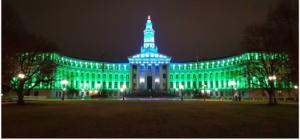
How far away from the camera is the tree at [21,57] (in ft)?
124

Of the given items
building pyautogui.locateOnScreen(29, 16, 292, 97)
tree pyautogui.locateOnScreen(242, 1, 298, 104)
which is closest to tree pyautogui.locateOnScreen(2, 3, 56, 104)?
tree pyautogui.locateOnScreen(242, 1, 298, 104)

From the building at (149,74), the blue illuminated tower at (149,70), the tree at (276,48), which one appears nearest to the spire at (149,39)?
the building at (149,74)

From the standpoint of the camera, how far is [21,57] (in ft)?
164

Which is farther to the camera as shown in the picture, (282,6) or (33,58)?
(33,58)

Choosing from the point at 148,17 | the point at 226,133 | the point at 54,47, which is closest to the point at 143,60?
the point at 148,17

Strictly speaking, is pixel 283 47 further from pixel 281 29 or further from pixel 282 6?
pixel 282 6

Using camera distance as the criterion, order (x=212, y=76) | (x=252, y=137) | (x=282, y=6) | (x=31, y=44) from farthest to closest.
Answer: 1. (x=212, y=76)
2. (x=31, y=44)
3. (x=282, y=6)
4. (x=252, y=137)

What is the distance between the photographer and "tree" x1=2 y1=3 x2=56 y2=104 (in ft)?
124

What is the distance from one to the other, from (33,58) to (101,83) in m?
115

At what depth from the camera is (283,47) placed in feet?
131

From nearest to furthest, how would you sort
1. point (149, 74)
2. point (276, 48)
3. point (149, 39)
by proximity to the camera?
point (276, 48), point (149, 74), point (149, 39)

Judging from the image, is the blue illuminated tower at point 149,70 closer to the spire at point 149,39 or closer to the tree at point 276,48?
the spire at point 149,39

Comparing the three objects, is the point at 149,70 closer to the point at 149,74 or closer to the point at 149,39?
the point at 149,74

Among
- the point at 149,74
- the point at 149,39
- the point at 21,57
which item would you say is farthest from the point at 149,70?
the point at 21,57
